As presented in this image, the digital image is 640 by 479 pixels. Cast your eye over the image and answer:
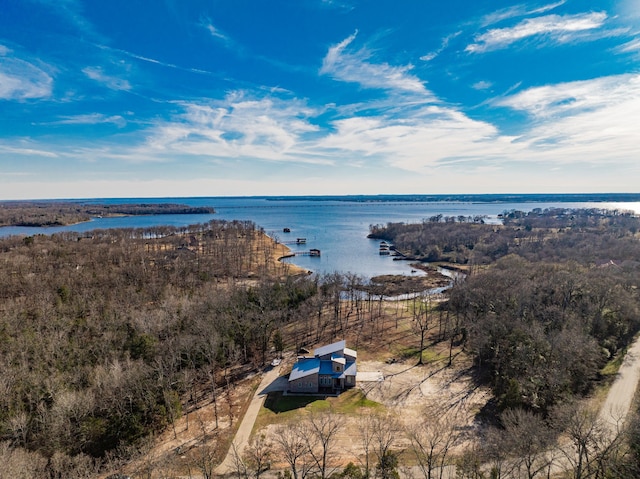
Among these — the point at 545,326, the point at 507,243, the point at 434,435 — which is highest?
the point at 507,243

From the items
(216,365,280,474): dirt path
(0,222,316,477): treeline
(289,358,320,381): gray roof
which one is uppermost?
(0,222,316,477): treeline

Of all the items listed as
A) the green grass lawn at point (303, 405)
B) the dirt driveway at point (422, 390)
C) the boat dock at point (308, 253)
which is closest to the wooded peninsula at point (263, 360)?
the green grass lawn at point (303, 405)

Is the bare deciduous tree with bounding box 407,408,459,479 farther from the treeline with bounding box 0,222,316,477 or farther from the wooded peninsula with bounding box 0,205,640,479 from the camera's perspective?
the treeline with bounding box 0,222,316,477

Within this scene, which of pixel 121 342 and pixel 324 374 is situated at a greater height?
pixel 121 342

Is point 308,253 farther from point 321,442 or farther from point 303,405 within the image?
point 321,442

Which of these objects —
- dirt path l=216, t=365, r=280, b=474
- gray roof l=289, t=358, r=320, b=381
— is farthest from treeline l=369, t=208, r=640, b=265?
dirt path l=216, t=365, r=280, b=474

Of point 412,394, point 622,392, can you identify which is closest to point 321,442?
point 412,394

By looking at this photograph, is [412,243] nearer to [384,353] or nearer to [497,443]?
[384,353]
